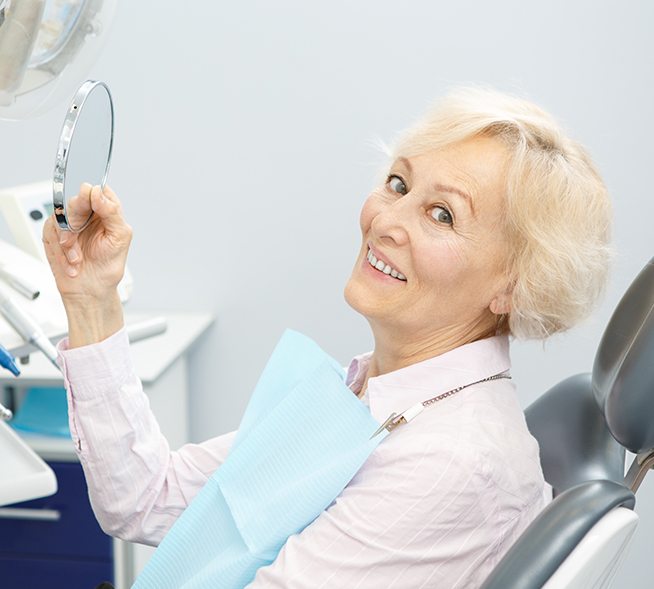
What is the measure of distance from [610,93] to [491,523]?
1453mm

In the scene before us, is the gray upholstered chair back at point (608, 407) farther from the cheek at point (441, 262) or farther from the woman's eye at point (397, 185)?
the woman's eye at point (397, 185)

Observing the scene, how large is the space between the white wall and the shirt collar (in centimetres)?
110

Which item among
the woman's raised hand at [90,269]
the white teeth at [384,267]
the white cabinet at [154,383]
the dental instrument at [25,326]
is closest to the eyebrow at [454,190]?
the white teeth at [384,267]

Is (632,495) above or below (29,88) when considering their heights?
below

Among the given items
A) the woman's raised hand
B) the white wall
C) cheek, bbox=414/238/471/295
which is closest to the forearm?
the woman's raised hand

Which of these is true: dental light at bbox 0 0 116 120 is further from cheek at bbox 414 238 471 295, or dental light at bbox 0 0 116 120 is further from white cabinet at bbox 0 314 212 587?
white cabinet at bbox 0 314 212 587

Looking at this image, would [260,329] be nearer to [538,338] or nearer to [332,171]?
[332,171]

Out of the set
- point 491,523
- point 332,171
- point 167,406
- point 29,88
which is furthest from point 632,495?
point 332,171

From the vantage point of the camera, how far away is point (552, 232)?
1075 mm

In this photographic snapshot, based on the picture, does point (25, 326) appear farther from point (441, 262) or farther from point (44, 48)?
point (441, 262)

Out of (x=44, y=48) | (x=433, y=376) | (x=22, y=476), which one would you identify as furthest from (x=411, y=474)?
(x=44, y=48)

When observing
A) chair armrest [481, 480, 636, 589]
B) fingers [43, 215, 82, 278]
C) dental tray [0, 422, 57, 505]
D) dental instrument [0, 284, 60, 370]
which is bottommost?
dental tray [0, 422, 57, 505]

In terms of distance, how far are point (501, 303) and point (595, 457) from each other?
22cm

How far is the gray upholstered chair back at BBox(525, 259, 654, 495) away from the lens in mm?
994
